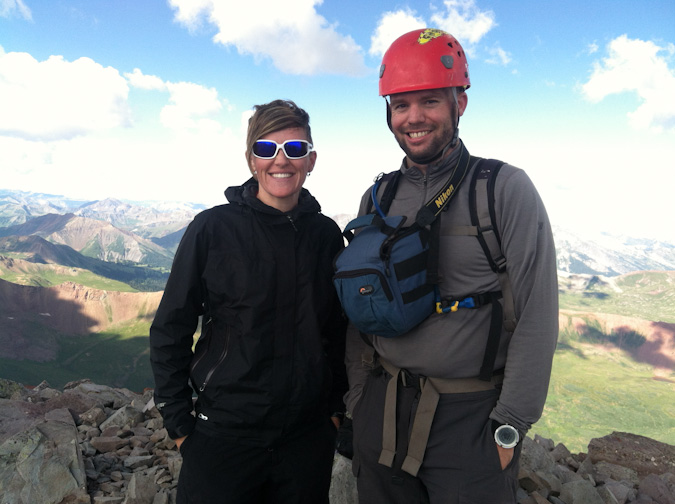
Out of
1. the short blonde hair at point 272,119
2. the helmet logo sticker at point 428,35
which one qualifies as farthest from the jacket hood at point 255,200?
the helmet logo sticker at point 428,35

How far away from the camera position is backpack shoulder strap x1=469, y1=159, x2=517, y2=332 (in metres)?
3.70

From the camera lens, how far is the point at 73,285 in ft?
581

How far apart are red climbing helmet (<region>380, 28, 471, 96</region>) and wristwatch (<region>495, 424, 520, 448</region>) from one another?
3.35 meters

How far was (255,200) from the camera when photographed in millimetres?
4371

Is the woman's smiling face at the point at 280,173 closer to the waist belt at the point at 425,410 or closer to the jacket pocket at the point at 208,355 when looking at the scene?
the jacket pocket at the point at 208,355

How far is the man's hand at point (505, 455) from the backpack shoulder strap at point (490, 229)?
1052 millimetres

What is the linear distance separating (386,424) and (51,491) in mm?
6246

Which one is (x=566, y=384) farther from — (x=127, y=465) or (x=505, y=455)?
(x=505, y=455)

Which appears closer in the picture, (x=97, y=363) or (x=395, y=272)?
(x=395, y=272)

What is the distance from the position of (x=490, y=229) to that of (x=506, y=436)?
1852 millimetres

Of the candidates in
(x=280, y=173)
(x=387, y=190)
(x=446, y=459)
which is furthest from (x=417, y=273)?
(x=280, y=173)

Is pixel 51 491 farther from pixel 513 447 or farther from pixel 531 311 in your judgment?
pixel 531 311

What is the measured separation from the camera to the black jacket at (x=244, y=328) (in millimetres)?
4160

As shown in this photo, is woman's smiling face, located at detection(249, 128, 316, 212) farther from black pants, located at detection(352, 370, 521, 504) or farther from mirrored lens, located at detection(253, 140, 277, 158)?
black pants, located at detection(352, 370, 521, 504)
